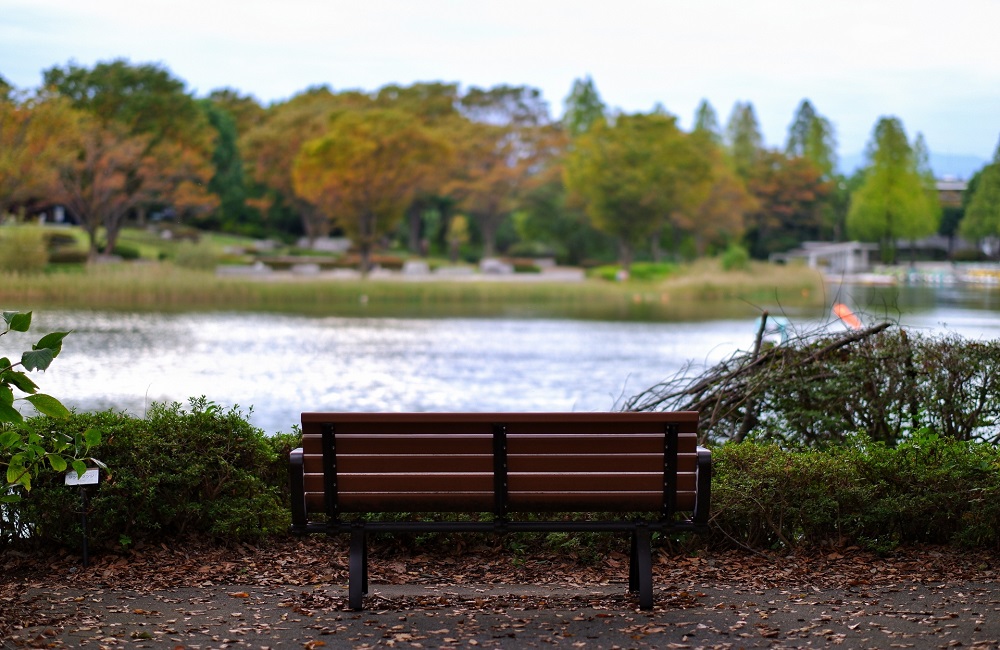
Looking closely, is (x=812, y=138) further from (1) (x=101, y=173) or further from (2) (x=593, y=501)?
(2) (x=593, y=501)

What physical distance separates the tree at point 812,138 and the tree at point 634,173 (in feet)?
120

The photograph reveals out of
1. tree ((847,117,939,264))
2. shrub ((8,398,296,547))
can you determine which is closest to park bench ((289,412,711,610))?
shrub ((8,398,296,547))

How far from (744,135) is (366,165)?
1758 inches

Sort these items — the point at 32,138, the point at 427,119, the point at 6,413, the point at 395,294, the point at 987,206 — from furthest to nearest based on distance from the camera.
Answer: the point at 987,206 → the point at 427,119 → the point at 395,294 → the point at 32,138 → the point at 6,413

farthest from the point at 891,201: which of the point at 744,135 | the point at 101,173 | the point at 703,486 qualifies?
the point at 703,486

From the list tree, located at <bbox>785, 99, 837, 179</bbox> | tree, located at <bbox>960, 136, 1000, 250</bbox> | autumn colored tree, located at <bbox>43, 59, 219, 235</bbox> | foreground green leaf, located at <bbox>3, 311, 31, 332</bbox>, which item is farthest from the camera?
tree, located at <bbox>785, 99, 837, 179</bbox>

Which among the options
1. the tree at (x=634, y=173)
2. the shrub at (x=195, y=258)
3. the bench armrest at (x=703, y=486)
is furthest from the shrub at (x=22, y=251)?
the bench armrest at (x=703, y=486)

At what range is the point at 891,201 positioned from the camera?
8212 centimetres

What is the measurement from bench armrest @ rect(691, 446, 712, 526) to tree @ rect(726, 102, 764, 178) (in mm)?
84550

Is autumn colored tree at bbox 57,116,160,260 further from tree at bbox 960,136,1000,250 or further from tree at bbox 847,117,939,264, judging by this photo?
tree at bbox 960,136,1000,250

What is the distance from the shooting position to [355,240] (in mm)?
59219

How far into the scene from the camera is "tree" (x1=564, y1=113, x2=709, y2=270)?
62.3 metres

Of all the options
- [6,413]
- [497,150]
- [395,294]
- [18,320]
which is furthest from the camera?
[497,150]

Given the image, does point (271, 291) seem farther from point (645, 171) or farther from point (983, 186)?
point (983, 186)
